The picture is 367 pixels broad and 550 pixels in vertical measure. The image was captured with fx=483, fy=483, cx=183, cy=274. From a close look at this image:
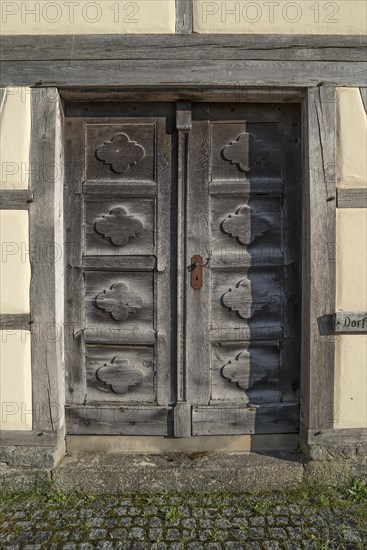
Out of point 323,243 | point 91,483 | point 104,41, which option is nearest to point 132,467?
point 91,483

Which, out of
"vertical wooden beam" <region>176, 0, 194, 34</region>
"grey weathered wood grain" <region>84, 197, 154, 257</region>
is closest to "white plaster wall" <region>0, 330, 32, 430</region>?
"grey weathered wood grain" <region>84, 197, 154, 257</region>

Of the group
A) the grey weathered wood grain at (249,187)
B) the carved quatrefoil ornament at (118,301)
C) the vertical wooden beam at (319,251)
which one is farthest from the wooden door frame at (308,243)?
the carved quatrefoil ornament at (118,301)

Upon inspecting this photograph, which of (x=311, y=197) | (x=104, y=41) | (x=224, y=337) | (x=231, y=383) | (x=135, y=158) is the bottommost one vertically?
(x=231, y=383)

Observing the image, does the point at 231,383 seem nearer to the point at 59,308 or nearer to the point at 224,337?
the point at 224,337

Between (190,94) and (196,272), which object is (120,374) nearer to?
(196,272)

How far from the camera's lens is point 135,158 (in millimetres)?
3355

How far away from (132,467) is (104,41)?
279cm

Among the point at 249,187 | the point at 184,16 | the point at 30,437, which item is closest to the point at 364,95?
the point at 249,187

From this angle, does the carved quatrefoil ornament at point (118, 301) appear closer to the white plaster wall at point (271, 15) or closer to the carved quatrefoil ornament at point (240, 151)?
the carved quatrefoil ornament at point (240, 151)

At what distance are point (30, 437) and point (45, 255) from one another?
1211 millimetres

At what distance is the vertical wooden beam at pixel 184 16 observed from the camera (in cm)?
310

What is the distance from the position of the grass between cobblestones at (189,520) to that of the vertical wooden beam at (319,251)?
0.46m

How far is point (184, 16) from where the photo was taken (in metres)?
3.11

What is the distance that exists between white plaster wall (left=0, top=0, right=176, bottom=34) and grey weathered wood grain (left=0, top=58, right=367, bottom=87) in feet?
0.68
